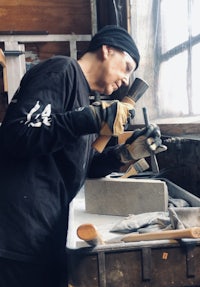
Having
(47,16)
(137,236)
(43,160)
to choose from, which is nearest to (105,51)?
(43,160)

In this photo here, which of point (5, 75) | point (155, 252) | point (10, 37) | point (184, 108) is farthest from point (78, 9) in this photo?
point (155, 252)

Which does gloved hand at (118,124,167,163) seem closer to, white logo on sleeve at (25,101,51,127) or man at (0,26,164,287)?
man at (0,26,164,287)

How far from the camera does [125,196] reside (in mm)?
1517

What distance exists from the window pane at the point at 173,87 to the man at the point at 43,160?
1090 mm

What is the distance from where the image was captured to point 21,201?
119cm

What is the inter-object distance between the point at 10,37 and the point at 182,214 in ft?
7.86

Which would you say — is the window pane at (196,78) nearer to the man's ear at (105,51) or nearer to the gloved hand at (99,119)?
the man's ear at (105,51)

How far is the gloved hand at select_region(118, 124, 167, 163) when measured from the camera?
4.55 ft

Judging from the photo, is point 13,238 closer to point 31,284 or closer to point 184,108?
point 31,284

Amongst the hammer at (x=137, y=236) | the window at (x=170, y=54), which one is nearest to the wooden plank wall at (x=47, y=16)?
the window at (x=170, y=54)

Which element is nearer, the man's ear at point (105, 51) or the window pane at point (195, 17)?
the man's ear at point (105, 51)

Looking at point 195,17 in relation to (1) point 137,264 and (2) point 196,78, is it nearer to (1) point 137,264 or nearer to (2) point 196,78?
(2) point 196,78

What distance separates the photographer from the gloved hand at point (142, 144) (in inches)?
54.6

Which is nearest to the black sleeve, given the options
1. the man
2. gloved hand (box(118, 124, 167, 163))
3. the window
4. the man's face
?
the man
